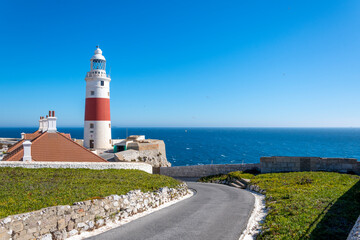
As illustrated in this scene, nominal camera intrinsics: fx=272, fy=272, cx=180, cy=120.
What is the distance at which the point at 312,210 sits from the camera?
10906 mm

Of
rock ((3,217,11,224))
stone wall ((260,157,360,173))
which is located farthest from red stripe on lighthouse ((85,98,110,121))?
rock ((3,217,11,224))

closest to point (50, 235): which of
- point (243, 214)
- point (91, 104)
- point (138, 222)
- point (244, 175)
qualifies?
point (138, 222)

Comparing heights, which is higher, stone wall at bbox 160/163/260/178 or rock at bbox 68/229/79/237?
rock at bbox 68/229/79/237

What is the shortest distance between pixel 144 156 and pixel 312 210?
3254 cm

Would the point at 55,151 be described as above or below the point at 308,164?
above

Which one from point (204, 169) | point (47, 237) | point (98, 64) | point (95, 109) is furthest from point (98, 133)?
point (47, 237)

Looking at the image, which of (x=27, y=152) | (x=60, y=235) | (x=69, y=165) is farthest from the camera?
(x=27, y=152)

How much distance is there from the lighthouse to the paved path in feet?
86.4

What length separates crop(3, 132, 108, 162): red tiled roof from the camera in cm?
2078

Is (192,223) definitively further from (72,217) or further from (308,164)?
(308,164)

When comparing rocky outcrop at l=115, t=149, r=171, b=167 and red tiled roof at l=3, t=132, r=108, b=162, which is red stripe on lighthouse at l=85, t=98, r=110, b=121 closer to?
rocky outcrop at l=115, t=149, r=171, b=167

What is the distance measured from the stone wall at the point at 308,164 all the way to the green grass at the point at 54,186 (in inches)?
465

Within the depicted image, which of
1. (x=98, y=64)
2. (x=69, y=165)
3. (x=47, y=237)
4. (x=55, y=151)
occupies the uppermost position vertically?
(x=98, y=64)

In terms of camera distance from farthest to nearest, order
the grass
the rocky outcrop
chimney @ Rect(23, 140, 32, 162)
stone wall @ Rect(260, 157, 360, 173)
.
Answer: the rocky outcrop, stone wall @ Rect(260, 157, 360, 173), chimney @ Rect(23, 140, 32, 162), the grass
